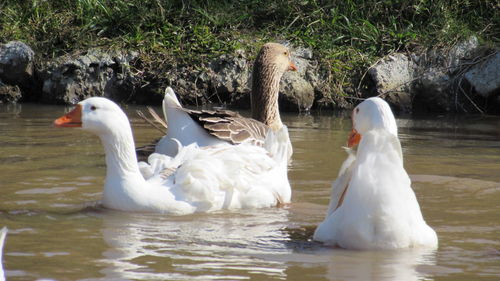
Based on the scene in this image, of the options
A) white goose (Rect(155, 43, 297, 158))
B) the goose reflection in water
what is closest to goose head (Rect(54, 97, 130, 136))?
the goose reflection in water

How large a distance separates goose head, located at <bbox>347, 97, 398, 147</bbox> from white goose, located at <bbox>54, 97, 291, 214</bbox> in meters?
1.46

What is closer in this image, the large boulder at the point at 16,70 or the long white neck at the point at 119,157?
the long white neck at the point at 119,157

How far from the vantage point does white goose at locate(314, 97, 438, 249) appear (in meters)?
4.87

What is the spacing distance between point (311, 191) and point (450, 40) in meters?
6.35

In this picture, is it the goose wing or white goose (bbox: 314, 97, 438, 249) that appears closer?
white goose (bbox: 314, 97, 438, 249)

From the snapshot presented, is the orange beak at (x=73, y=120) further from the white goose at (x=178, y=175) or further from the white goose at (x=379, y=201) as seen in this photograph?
the white goose at (x=379, y=201)

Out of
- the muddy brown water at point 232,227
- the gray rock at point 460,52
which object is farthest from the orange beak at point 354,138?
the gray rock at point 460,52

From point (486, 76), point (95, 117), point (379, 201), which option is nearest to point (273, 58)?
point (486, 76)

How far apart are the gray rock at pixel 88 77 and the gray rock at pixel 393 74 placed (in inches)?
140

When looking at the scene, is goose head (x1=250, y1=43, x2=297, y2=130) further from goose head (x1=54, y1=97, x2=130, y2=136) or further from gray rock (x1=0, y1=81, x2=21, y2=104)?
gray rock (x1=0, y1=81, x2=21, y2=104)

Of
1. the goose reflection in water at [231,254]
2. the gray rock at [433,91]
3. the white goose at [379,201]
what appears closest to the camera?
the goose reflection in water at [231,254]

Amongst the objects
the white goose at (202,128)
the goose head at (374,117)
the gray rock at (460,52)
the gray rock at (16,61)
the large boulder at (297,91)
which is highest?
the gray rock at (460,52)

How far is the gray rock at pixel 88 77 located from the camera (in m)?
13.0

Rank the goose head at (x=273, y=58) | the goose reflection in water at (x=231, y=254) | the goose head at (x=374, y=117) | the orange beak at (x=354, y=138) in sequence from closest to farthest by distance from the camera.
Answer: the goose reflection in water at (x=231, y=254) < the goose head at (x=374, y=117) < the orange beak at (x=354, y=138) < the goose head at (x=273, y=58)
